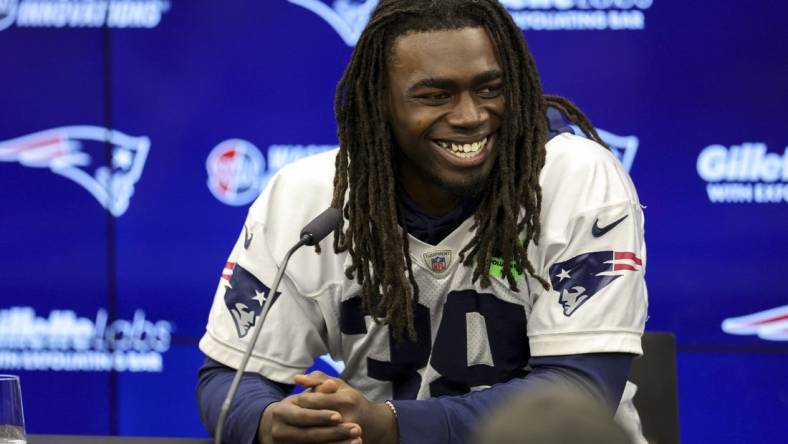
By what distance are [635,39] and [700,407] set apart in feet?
3.70

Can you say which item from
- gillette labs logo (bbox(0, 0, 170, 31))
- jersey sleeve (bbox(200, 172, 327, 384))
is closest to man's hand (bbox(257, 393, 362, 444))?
jersey sleeve (bbox(200, 172, 327, 384))

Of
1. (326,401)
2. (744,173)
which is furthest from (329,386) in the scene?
(744,173)

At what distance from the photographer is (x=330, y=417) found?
1.95m

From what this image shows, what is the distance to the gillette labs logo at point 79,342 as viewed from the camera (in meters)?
3.87

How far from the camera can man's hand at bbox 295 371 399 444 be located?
1.98 meters

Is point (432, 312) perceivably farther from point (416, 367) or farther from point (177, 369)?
point (177, 369)

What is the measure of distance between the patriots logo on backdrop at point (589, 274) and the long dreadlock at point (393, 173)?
0.16 feet

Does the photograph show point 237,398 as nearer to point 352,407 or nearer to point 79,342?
point 352,407

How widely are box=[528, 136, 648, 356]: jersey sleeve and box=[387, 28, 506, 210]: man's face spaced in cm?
15

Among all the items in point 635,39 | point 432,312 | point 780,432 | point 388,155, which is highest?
point 635,39

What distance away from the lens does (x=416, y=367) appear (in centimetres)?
235

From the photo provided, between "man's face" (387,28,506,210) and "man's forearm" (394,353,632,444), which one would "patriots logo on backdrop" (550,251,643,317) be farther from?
"man's face" (387,28,506,210)

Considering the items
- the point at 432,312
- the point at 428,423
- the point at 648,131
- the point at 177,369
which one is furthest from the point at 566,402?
the point at 177,369

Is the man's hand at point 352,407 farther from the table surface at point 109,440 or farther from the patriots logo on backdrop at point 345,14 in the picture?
the patriots logo on backdrop at point 345,14
